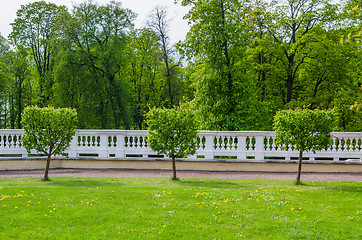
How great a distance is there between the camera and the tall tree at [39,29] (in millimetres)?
37156

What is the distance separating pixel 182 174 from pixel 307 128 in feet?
17.9

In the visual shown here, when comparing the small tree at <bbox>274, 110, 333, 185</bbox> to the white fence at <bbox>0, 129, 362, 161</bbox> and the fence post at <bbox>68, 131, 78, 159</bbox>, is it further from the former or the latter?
the fence post at <bbox>68, 131, 78, 159</bbox>

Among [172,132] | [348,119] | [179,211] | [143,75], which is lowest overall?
[179,211]

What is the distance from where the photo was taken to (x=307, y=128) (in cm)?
1199

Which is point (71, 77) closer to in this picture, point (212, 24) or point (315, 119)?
point (212, 24)

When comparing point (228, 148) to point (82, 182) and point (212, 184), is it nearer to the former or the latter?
point (212, 184)

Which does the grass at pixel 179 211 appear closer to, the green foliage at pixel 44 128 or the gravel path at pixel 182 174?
the green foliage at pixel 44 128

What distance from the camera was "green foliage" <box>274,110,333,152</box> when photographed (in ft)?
39.3

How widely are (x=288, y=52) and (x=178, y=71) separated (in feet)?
39.7

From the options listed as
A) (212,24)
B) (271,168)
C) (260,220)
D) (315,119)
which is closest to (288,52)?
(212,24)

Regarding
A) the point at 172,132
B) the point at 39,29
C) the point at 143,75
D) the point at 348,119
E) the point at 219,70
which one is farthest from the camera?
the point at 143,75

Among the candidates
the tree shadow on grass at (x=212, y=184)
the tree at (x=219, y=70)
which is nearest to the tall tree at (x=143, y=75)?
the tree at (x=219, y=70)

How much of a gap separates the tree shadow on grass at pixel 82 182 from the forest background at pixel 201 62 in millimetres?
9370

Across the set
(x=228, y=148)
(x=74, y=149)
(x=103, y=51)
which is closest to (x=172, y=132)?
(x=228, y=148)
